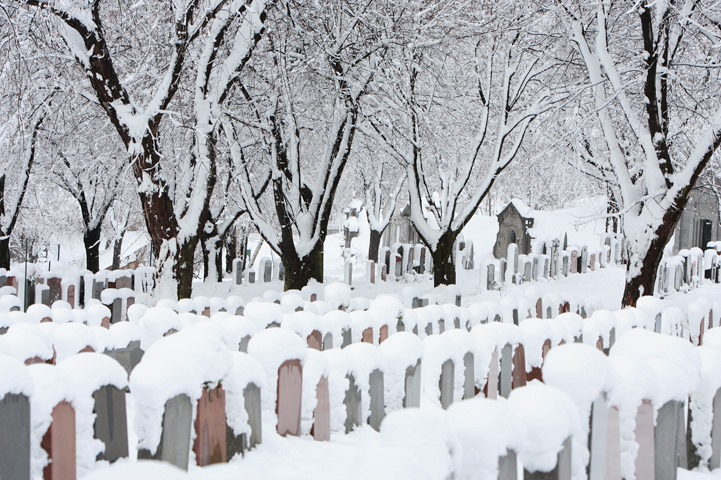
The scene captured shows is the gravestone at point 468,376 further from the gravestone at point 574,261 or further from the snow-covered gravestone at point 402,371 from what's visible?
the gravestone at point 574,261

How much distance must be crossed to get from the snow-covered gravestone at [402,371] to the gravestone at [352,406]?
215mm

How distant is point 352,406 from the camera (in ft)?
11.7

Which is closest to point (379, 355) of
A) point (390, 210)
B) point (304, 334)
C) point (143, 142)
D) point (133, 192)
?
point (304, 334)

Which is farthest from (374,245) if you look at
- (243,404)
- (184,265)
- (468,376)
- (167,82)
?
(243,404)

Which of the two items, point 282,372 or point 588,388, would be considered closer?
point 588,388

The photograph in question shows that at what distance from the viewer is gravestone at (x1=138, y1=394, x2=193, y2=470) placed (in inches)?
99.0

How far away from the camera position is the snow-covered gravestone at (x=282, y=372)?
3.26 metres

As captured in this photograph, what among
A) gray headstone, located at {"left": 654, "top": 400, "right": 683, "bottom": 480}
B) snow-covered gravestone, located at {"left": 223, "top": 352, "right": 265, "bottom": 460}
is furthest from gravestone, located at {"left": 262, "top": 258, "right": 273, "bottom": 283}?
gray headstone, located at {"left": 654, "top": 400, "right": 683, "bottom": 480}

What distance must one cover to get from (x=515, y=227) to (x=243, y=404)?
25318 millimetres

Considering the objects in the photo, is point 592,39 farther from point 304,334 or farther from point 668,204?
point 304,334

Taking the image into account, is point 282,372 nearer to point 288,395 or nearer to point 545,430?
point 288,395

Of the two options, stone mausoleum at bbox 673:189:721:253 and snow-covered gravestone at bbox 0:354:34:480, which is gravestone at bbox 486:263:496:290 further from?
stone mausoleum at bbox 673:189:721:253

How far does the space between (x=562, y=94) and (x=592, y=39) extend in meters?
1.31

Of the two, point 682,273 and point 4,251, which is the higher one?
point 4,251
